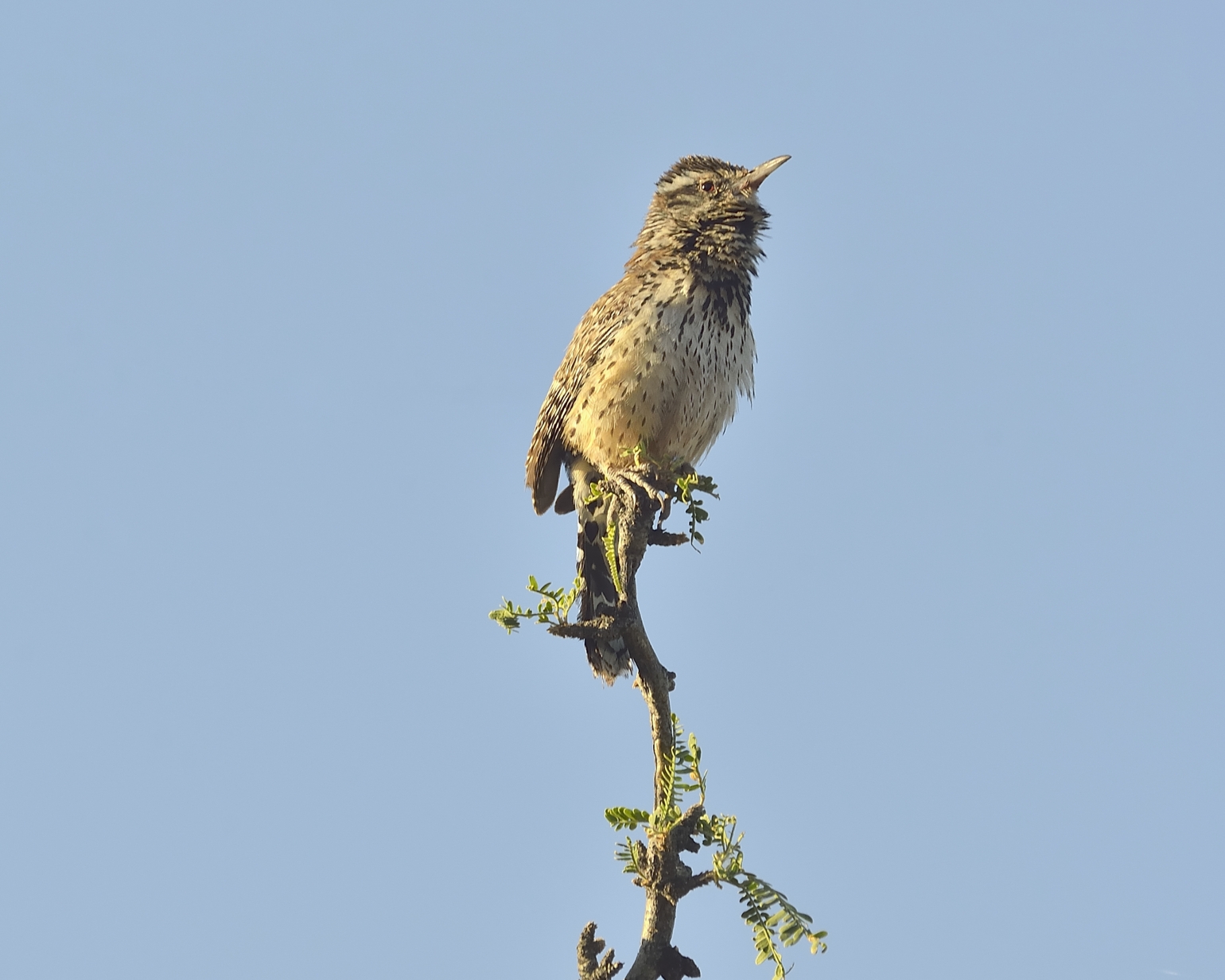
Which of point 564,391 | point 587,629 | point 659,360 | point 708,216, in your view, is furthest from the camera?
point 708,216

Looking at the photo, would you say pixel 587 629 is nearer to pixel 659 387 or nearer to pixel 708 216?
pixel 659 387

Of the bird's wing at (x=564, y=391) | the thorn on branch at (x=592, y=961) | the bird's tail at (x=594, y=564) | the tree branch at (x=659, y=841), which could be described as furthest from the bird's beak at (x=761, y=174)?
the thorn on branch at (x=592, y=961)

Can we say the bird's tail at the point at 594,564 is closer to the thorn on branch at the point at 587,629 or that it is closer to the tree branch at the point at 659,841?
the tree branch at the point at 659,841

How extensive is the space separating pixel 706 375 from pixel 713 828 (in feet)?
11.8

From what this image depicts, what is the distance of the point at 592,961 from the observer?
12.7ft

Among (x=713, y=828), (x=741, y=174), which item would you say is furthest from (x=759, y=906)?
(x=741, y=174)

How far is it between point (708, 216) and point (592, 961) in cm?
489

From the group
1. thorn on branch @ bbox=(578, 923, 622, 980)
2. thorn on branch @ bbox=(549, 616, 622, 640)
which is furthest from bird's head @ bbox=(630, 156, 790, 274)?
thorn on branch @ bbox=(578, 923, 622, 980)

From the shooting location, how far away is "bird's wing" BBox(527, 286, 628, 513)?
7.43 metres

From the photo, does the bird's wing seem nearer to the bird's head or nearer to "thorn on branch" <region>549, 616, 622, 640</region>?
the bird's head

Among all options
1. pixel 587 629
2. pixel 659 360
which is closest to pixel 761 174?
pixel 659 360

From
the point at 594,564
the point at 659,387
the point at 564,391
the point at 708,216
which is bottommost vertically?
the point at 594,564

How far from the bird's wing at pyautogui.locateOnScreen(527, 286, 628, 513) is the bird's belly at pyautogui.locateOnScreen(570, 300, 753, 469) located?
125 mm

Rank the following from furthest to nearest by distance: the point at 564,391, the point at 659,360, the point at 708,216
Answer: the point at 708,216 < the point at 564,391 < the point at 659,360
